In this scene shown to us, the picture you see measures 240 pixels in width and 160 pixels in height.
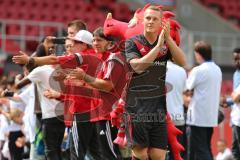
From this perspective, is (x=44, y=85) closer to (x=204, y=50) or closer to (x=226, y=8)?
(x=204, y=50)

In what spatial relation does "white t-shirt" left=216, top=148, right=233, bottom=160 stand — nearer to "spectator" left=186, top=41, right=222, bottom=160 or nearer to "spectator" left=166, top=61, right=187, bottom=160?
"spectator" left=186, top=41, right=222, bottom=160

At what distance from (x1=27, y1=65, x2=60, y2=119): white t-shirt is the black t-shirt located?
6.33 ft

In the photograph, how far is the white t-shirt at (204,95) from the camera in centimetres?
912

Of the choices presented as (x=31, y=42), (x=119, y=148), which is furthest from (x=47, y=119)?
(x=31, y=42)

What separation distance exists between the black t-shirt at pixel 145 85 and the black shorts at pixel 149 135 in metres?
0.12

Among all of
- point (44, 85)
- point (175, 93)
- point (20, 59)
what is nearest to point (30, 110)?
point (44, 85)

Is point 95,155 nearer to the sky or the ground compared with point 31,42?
nearer to the ground

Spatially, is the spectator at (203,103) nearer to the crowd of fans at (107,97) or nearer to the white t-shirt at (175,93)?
the crowd of fans at (107,97)

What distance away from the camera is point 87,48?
7.89m

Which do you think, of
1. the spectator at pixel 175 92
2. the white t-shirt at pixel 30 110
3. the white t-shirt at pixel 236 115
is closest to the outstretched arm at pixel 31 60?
the spectator at pixel 175 92

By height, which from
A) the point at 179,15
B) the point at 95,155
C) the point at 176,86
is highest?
the point at 179,15

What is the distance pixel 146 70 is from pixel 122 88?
2.68ft

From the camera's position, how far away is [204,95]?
30.2 feet

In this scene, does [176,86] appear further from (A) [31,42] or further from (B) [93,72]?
(A) [31,42]
